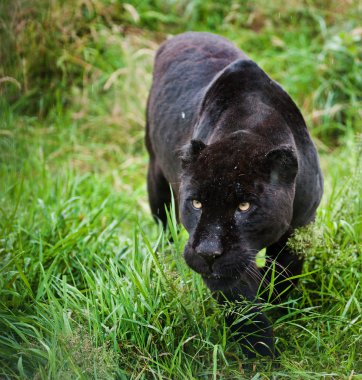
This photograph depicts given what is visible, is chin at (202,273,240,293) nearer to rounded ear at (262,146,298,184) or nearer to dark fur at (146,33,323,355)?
dark fur at (146,33,323,355)

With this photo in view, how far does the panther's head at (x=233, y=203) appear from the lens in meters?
2.69

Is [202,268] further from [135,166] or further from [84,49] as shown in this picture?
[84,49]

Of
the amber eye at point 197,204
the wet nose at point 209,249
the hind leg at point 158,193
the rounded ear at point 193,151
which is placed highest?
the rounded ear at point 193,151

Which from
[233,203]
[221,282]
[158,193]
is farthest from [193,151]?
[158,193]

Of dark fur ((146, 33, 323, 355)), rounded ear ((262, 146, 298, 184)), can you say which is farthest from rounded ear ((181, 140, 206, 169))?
rounded ear ((262, 146, 298, 184))

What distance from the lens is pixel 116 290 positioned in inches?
124

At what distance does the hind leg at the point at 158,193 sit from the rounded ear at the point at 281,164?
175cm

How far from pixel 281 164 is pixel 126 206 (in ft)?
8.92

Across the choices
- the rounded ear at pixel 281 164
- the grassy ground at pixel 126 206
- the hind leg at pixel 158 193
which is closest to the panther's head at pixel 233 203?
the rounded ear at pixel 281 164

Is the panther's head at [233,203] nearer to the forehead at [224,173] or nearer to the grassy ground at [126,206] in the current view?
→ the forehead at [224,173]

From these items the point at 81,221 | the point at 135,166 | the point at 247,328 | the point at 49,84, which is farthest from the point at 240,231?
the point at 49,84

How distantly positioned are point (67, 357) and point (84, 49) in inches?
194

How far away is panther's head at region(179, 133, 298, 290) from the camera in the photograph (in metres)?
2.69

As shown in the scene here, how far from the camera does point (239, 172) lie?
2725 mm
